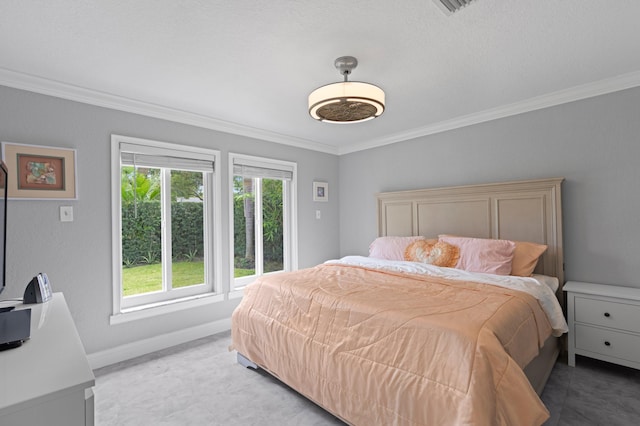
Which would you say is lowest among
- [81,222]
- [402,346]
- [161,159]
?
[402,346]

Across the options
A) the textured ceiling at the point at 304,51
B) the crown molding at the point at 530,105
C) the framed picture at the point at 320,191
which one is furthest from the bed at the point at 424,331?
the framed picture at the point at 320,191

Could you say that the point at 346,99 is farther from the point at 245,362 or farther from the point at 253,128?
the point at 245,362

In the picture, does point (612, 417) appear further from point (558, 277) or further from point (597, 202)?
point (597, 202)

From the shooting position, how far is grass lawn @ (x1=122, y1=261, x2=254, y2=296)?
9.82 feet

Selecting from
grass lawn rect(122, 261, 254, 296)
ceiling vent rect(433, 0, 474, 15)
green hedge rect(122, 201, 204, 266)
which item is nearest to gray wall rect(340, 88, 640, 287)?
ceiling vent rect(433, 0, 474, 15)

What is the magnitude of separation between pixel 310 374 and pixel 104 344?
6.44ft

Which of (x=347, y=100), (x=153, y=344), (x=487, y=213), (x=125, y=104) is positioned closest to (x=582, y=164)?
(x=487, y=213)

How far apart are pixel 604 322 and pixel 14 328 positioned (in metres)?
3.62

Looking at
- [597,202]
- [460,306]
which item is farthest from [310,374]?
[597,202]

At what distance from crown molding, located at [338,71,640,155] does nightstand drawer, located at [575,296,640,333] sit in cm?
173

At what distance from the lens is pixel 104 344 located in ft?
8.83

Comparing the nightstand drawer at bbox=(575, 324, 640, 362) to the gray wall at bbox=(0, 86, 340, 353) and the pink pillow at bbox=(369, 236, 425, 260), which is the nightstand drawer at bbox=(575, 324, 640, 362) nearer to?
the pink pillow at bbox=(369, 236, 425, 260)

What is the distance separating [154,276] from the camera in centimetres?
314

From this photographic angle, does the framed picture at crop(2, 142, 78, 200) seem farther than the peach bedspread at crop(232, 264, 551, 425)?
Yes
